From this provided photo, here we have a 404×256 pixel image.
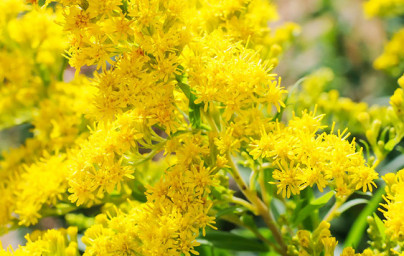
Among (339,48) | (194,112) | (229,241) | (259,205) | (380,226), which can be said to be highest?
(194,112)

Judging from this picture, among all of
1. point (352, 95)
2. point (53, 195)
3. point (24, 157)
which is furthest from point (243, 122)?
point (352, 95)

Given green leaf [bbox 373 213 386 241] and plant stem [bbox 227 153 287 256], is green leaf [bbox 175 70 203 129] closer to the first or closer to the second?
plant stem [bbox 227 153 287 256]

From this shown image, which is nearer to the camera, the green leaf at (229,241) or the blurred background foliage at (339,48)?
the green leaf at (229,241)

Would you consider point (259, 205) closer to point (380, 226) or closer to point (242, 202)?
point (242, 202)

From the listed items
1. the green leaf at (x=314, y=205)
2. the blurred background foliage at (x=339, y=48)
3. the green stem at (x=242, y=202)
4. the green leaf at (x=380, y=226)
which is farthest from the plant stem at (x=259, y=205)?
the blurred background foliage at (x=339, y=48)

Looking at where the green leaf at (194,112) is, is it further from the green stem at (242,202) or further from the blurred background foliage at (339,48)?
the blurred background foliage at (339,48)

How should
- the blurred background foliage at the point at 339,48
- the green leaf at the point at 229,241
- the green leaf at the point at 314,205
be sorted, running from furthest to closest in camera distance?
the blurred background foliage at the point at 339,48, the green leaf at the point at 229,241, the green leaf at the point at 314,205

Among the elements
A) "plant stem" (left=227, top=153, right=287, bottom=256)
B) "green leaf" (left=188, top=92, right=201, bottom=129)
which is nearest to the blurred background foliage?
"plant stem" (left=227, top=153, right=287, bottom=256)

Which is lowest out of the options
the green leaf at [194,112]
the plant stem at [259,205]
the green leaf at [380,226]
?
the plant stem at [259,205]

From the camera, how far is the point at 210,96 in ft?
4.04

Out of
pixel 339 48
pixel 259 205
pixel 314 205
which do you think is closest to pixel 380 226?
pixel 314 205

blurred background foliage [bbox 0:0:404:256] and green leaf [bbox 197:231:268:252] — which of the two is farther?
blurred background foliage [bbox 0:0:404:256]

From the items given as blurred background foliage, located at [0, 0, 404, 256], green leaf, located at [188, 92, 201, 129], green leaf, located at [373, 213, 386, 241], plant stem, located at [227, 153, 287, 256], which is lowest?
blurred background foliage, located at [0, 0, 404, 256]

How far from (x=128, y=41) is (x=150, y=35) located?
63mm
